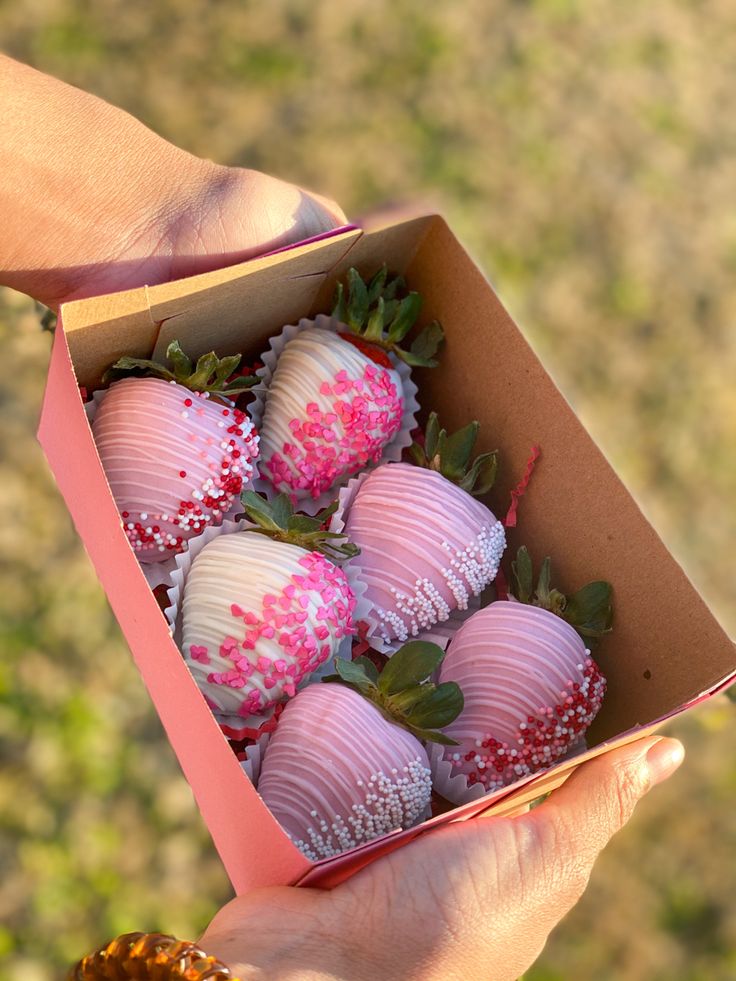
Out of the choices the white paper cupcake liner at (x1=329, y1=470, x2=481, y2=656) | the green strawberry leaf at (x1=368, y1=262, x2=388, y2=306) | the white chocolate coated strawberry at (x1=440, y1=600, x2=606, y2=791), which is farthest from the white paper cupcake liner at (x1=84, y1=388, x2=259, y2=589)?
the white chocolate coated strawberry at (x1=440, y1=600, x2=606, y2=791)

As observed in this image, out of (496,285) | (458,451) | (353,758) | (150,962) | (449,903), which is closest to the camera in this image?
(150,962)

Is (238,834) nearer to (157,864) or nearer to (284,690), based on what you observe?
(284,690)

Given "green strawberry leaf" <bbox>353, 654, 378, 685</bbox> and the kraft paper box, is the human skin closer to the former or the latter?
the kraft paper box

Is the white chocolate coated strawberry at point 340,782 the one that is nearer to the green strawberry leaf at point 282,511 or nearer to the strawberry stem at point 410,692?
the strawberry stem at point 410,692

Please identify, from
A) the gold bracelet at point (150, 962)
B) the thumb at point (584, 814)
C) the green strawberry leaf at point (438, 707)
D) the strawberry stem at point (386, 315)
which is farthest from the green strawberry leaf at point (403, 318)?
the gold bracelet at point (150, 962)

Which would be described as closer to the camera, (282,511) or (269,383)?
(282,511)

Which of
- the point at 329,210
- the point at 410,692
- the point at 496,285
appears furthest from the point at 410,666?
the point at 496,285

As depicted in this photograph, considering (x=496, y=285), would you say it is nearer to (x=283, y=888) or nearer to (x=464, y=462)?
(x=464, y=462)
